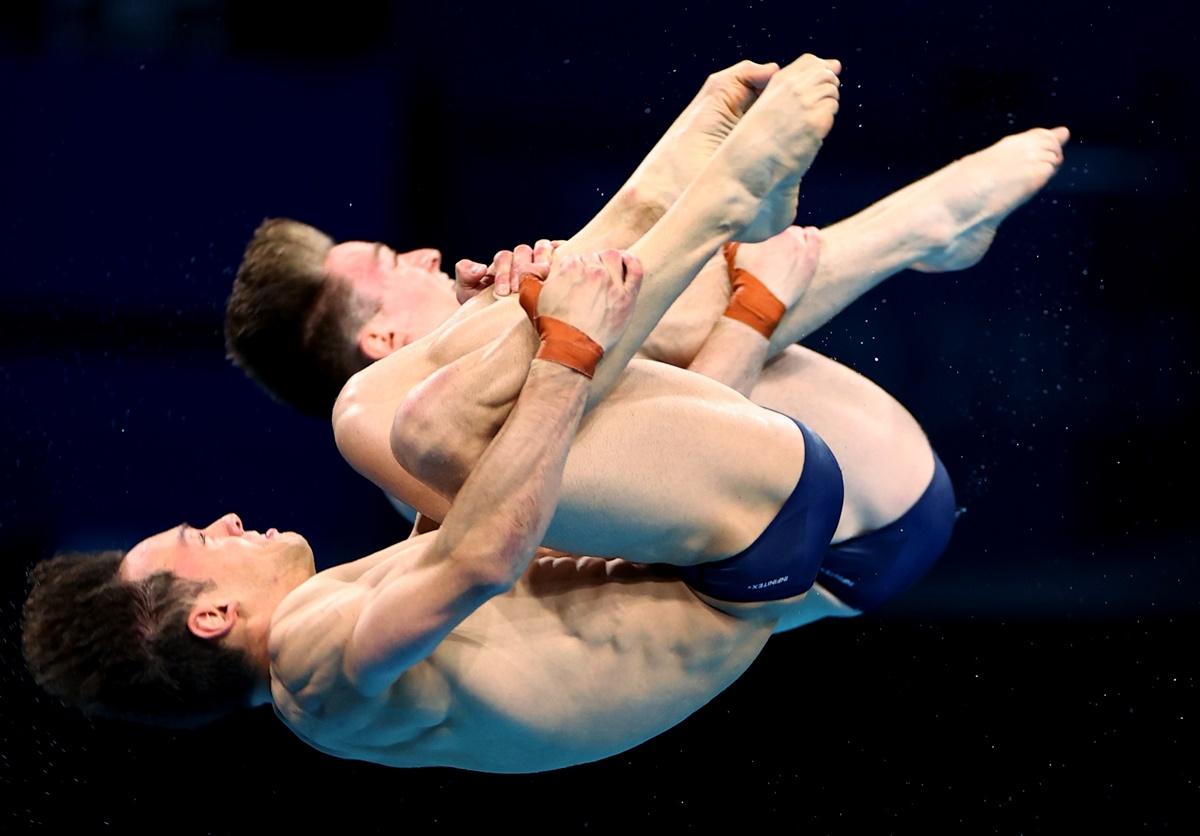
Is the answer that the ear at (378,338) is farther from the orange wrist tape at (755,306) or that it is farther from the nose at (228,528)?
the orange wrist tape at (755,306)

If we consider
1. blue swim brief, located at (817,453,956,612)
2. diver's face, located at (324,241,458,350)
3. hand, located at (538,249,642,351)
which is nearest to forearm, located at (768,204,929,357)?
blue swim brief, located at (817,453,956,612)

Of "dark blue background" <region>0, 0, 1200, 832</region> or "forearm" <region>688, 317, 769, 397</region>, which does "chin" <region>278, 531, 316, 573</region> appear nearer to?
"forearm" <region>688, 317, 769, 397</region>

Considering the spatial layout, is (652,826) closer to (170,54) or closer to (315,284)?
(315,284)

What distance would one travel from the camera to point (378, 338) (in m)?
3.34

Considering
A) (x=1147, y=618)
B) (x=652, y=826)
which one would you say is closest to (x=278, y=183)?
(x=652, y=826)

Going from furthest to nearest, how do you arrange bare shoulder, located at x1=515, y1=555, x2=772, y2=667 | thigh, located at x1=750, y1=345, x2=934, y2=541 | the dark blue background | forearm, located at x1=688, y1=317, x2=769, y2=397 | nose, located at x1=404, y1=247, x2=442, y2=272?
the dark blue background < nose, located at x1=404, y1=247, x2=442, y2=272 < thigh, located at x1=750, y1=345, x2=934, y2=541 < forearm, located at x1=688, y1=317, x2=769, y2=397 < bare shoulder, located at x1=515, y1=555, x2=772, y2=667

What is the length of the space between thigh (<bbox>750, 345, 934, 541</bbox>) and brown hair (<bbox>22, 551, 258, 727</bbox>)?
1.05 metres

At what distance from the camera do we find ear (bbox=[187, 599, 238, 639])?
2.75 metres

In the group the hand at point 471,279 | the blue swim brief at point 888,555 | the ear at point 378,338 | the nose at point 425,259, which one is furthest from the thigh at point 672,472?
the nose at point 425,259

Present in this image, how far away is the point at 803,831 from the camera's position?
4.09 m

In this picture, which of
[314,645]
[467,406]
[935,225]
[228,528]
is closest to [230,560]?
[228,528]

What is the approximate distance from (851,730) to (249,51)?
2.41 metres

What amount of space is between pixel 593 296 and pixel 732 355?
669 millimetres

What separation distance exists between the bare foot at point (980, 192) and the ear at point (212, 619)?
1362mm
